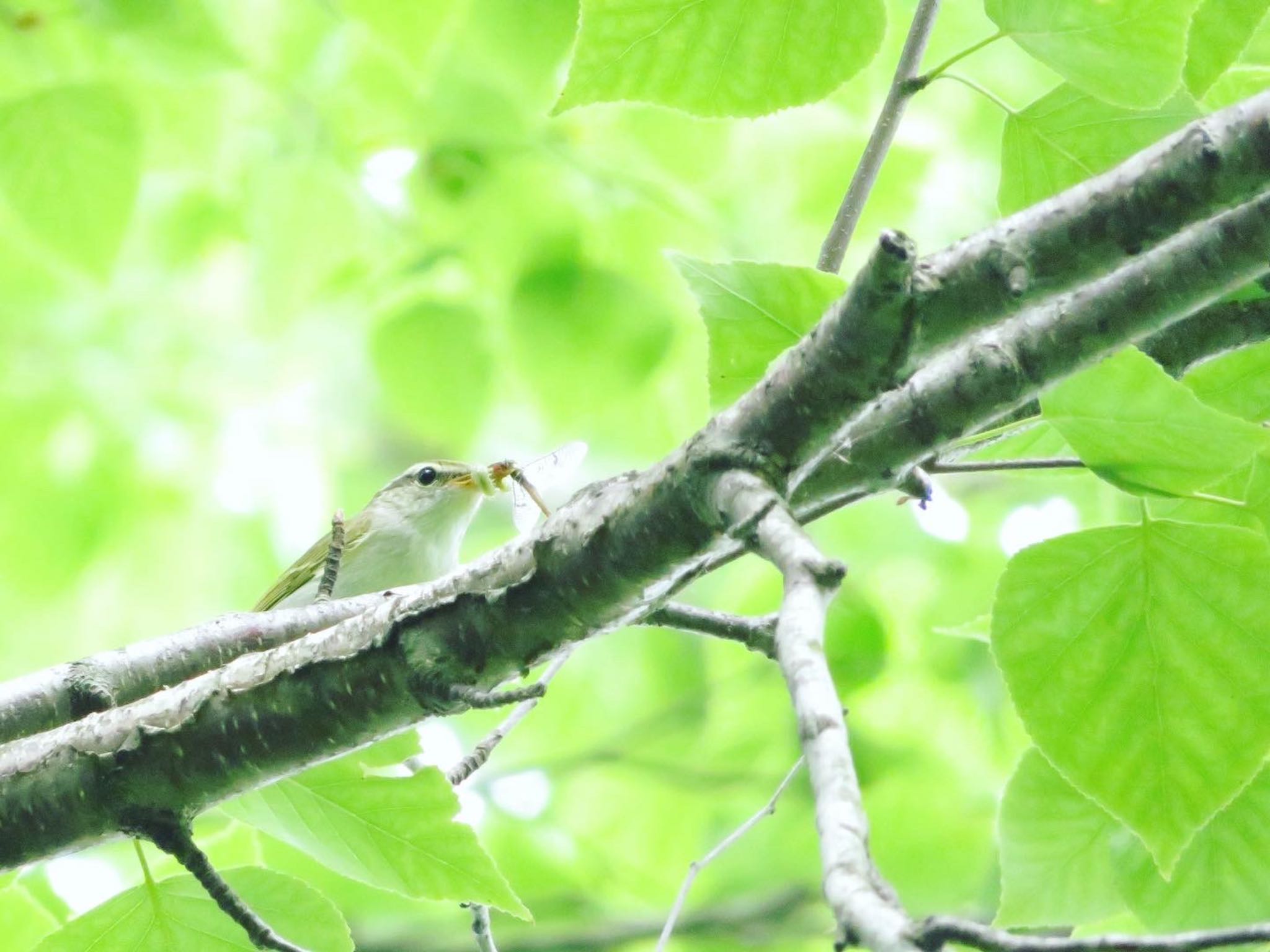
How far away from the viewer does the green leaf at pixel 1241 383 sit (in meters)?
1.57

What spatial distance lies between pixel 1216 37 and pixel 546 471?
4.60ft

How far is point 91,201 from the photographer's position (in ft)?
9.53

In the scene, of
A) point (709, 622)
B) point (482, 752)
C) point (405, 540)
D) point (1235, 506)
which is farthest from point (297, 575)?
point (1235, 506)

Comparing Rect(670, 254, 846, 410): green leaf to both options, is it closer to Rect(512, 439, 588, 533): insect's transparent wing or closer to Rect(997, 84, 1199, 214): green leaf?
Rect(997, 84, 1199, 214): green leaf

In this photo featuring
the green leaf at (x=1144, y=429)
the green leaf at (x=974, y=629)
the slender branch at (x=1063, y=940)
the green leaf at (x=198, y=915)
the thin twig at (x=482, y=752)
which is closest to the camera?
the slender branch at (x=1063, y=940)

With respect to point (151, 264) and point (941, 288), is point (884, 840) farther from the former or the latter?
point (151, 264)

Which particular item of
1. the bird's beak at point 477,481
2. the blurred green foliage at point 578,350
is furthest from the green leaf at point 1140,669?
the bird's beak at point 477,481

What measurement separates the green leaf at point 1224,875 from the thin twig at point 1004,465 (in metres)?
0.50

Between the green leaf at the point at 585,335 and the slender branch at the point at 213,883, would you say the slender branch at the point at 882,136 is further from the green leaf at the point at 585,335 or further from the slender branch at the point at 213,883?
the green leaf at the point at 585,335

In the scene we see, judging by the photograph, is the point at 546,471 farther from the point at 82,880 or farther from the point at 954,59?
the point at 82,880

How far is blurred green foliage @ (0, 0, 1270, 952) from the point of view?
60.9 inches

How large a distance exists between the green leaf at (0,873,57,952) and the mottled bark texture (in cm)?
23

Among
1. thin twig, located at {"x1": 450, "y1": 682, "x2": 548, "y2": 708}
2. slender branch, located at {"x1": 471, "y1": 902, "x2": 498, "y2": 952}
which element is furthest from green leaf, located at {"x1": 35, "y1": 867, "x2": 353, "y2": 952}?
thin twig, located at {"x1": 450, "y1": 682, "x2": 548, "y2": 708}

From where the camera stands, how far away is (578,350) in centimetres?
353
